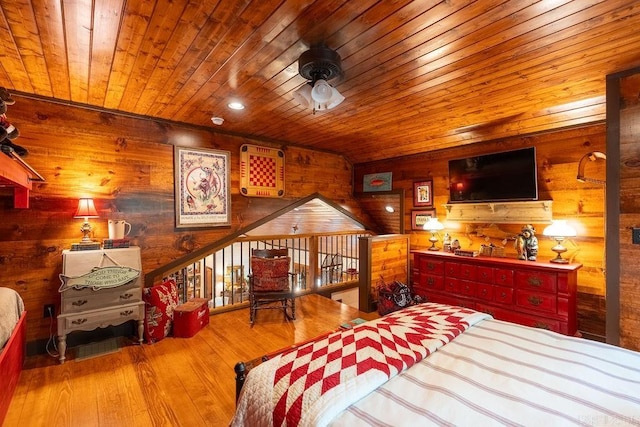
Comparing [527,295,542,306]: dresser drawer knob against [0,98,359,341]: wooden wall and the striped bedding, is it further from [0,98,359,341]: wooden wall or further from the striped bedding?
[0,98,359,341]: wooden wall

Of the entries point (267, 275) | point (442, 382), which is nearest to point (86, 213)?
point (267, 275)

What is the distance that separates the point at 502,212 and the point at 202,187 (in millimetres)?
3636

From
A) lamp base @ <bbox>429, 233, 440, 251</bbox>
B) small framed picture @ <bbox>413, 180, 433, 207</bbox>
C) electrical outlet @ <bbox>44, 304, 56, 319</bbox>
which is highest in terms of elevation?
small framed picture @ <bbox>413, 180, 433, 207</bbox>

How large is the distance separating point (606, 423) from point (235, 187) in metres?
3.52

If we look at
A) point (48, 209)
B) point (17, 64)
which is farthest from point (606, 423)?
point (48, 209)

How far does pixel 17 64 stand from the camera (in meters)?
1.96

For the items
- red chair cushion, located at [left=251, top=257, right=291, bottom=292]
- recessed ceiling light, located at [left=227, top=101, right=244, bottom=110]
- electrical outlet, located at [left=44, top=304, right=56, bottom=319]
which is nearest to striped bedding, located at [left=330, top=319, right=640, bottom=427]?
red chair cushion, located at [left=251, top=257, right=291, bottom=292]

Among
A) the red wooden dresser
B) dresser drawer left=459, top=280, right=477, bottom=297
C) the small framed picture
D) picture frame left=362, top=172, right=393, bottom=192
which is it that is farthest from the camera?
picture frame left=362, top=172, right=393, bottom=192

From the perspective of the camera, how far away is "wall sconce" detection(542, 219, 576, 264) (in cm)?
288

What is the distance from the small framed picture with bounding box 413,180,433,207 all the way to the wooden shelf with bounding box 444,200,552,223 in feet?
0.94

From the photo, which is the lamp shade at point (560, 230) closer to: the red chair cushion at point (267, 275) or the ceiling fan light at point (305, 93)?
the ceiling fan light at point (305, 93)

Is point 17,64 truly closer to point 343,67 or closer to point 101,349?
point 343,67

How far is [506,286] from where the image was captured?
10.3 feet

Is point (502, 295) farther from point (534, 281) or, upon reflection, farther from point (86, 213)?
point (86, 213)
